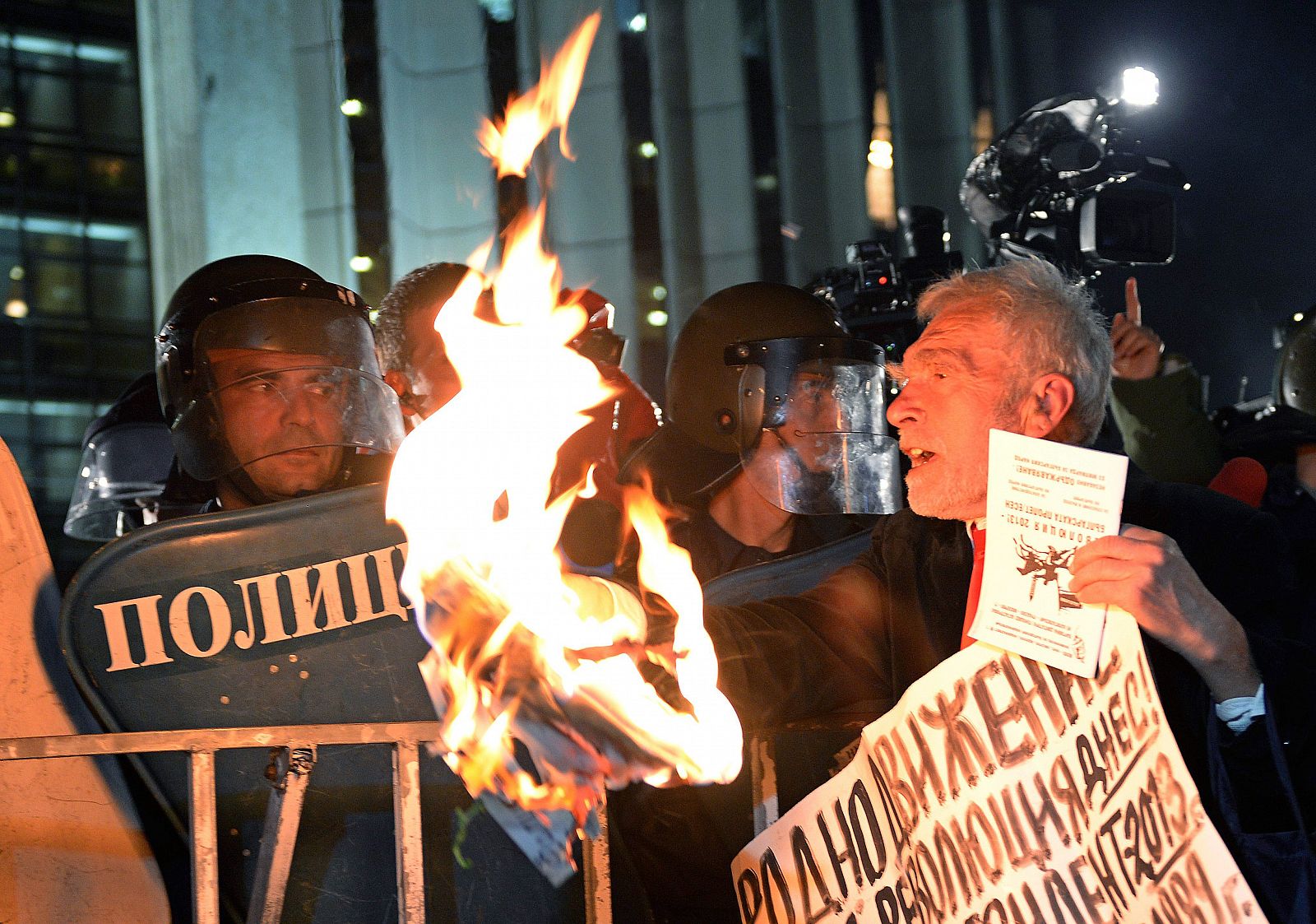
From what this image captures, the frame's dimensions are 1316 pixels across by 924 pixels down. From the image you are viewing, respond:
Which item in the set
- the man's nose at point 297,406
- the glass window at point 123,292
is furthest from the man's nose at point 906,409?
the glass window at point 123,292

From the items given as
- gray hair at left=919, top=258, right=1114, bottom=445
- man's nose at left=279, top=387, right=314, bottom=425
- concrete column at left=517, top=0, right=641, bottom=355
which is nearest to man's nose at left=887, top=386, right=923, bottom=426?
gray hair at left=919, top=258, right=1114, bottom=445

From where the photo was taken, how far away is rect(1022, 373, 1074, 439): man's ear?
221cm

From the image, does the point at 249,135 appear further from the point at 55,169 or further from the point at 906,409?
the point at 906,409

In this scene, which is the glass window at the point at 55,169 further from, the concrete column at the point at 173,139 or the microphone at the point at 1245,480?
the microphone at the point at 1245,480

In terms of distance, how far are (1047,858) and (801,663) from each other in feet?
2.13

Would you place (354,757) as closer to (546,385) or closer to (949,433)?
(546,385)

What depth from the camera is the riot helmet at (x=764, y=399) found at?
10.9 ft

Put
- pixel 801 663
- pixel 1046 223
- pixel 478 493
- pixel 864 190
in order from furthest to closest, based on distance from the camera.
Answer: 1. pixel 864 190
2. pixel 1046 223
3. pixel 801 663
4. pixel 478 493

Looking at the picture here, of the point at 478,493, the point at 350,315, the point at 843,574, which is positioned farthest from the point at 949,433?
the point at 350,315

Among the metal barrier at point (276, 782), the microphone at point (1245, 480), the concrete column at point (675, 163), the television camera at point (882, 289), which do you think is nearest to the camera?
the metal barrier at point (276, 782)

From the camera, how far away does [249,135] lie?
8578 millimetres

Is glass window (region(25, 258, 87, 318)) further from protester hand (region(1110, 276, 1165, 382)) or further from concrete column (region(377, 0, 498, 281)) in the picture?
protester hand (region(1110, 276, 1165, 382))

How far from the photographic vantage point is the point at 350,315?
290 centimetres

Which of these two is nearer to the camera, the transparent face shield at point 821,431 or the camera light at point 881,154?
the transparent face shield at point 821,431
